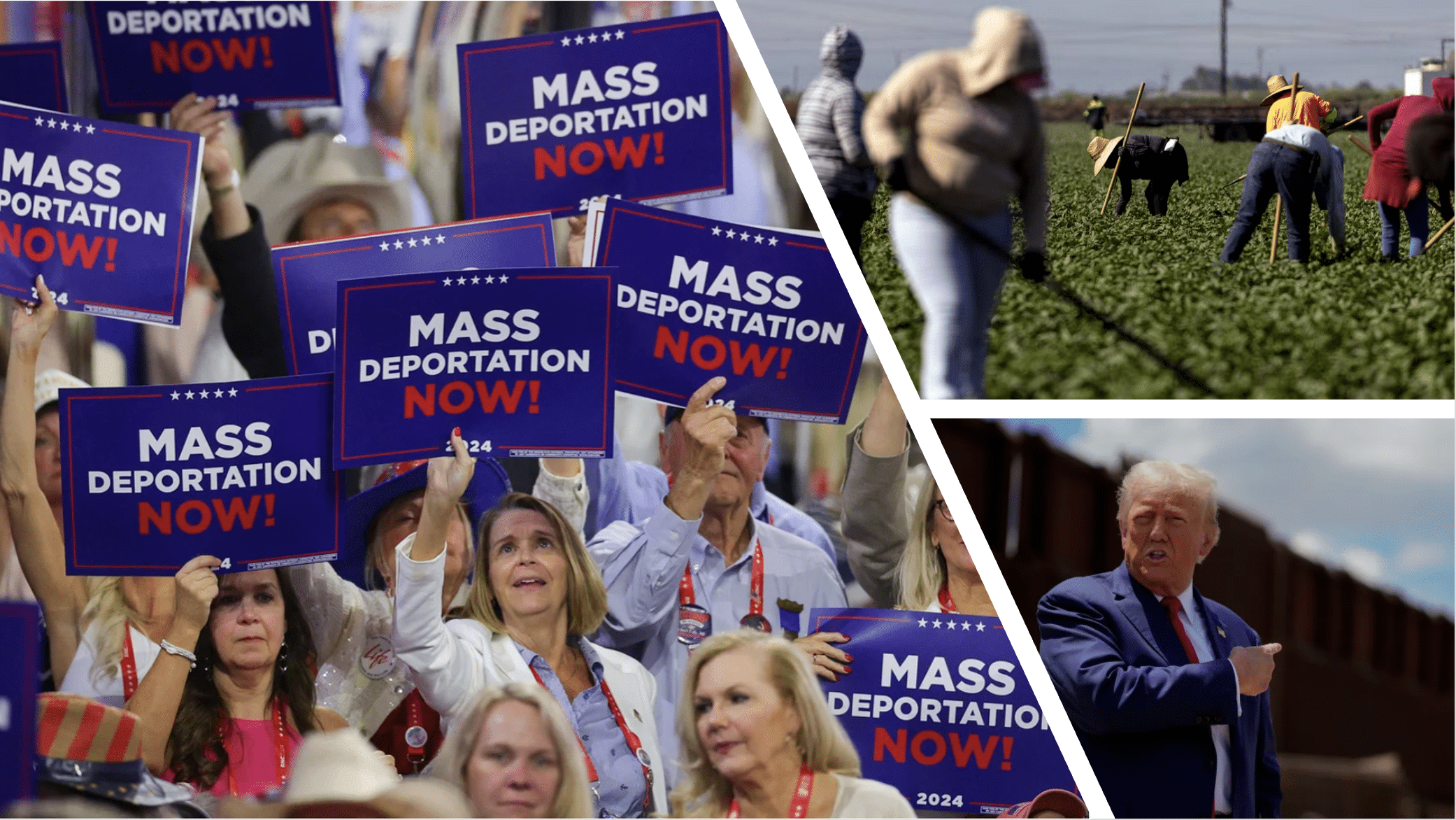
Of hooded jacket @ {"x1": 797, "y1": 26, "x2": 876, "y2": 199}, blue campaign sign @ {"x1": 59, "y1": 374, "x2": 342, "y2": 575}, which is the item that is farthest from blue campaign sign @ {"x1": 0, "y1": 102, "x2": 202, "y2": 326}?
hooded jacket @ {"x1": 797, "y1": 26, "x2": 876, "y2": 199}

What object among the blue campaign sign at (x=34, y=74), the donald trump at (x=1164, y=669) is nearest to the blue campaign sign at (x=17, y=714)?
the blue campaign sign at (x=34, y=74)

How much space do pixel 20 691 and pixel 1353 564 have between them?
108 inches

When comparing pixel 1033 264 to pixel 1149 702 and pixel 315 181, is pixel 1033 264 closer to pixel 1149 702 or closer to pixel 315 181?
pixel 1149 702

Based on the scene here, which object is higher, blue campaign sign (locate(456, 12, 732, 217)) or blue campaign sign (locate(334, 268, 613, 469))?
blue campaign sign (locate(456, 12, 732, 217))

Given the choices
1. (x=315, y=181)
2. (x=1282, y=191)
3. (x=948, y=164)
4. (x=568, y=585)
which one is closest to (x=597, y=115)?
(x=315, y=181)

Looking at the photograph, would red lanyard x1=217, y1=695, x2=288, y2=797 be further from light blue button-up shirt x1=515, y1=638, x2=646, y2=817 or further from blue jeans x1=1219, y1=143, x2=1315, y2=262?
blue jeans x1=1219, y1=143, x2=1315, y2=262

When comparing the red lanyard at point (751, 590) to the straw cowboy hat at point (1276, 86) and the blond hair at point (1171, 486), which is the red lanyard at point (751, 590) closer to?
the blond hair at point (1171, 486)

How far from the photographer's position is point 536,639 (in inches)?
117

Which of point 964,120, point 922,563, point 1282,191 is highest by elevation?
point 1282,191

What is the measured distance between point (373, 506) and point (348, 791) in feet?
1.96

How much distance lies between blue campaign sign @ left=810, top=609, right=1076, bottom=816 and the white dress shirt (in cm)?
34

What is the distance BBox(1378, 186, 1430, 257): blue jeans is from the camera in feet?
12.0

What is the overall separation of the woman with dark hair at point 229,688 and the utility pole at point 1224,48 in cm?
294

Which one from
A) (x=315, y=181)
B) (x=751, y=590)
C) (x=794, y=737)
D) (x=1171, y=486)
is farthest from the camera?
(x=315, y=181)
